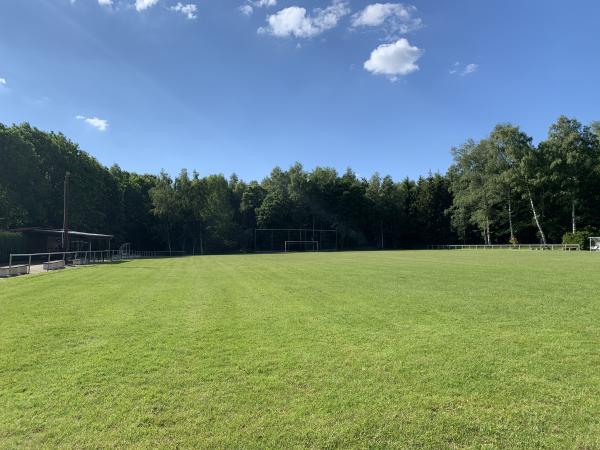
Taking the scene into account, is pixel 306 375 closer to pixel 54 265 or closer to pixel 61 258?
pixel 54 265

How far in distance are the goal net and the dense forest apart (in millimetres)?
1346

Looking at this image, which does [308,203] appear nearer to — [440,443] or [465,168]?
[465,168]

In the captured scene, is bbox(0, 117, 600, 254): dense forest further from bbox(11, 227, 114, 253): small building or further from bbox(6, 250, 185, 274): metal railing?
bbox(6, 250, 185, 274): metal railing

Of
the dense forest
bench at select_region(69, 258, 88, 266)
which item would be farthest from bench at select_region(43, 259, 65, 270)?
the dense forest

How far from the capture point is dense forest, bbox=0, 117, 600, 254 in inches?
2013

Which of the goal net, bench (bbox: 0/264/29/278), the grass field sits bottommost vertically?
the grass field

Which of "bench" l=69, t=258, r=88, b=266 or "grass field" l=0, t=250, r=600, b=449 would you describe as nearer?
"grass field" l=0, t=250, r=600, b=449

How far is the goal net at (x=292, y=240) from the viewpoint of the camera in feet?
262

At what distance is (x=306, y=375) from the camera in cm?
521

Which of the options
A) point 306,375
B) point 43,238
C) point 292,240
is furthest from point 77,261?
point 292,240

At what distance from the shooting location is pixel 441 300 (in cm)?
1059

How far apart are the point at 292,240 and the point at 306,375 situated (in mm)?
77062

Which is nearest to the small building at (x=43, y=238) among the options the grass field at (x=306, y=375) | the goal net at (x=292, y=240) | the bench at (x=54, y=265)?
the bench at (x=54, y=265)

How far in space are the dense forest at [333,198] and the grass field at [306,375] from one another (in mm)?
45854
